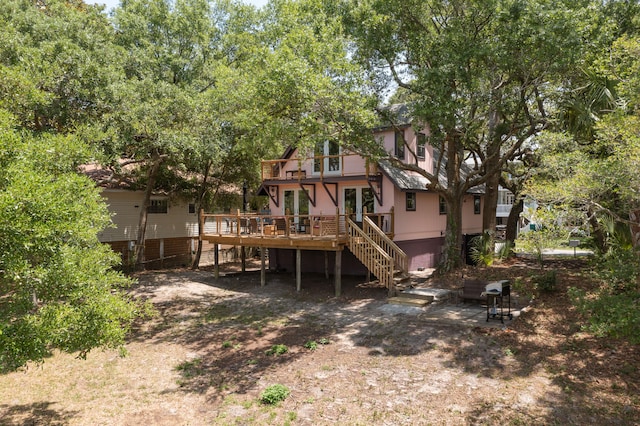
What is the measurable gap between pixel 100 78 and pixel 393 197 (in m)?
12.7

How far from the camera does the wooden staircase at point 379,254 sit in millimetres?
16344

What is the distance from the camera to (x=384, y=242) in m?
18.1

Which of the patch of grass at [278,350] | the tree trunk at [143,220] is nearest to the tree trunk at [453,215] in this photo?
the patch of grass at [278,350]

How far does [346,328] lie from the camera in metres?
13.5

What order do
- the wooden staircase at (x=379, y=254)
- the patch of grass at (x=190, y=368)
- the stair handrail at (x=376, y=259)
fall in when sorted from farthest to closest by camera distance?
1. the wooden staircase at (x=379, y=254)
2. the stair handrail at (x=376, y=259)
3. the patch of grass at (x=190, y=368)

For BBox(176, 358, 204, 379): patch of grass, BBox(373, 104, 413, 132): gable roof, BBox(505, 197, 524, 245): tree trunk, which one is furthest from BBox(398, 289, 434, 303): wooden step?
BBox(505, 197, 524, 245): tree trunk

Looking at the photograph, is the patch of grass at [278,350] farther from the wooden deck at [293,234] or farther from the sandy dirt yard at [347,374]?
the wooden deck at [293,234]

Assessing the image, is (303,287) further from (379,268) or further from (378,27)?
(378,27)

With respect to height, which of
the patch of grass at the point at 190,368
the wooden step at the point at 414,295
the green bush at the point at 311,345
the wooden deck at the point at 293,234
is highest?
the wooden deck at the point at 293,234

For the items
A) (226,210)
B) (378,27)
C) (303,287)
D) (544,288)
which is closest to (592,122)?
(544,288)

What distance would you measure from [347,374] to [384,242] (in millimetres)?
8527

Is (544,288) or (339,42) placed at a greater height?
(339,42)

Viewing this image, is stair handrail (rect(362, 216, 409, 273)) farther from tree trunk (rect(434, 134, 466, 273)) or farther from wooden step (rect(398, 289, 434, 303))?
tree trunk (rect(434, 134, 466, 273))

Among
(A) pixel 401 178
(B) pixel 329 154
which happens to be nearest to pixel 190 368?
(A) pixel 401 178
